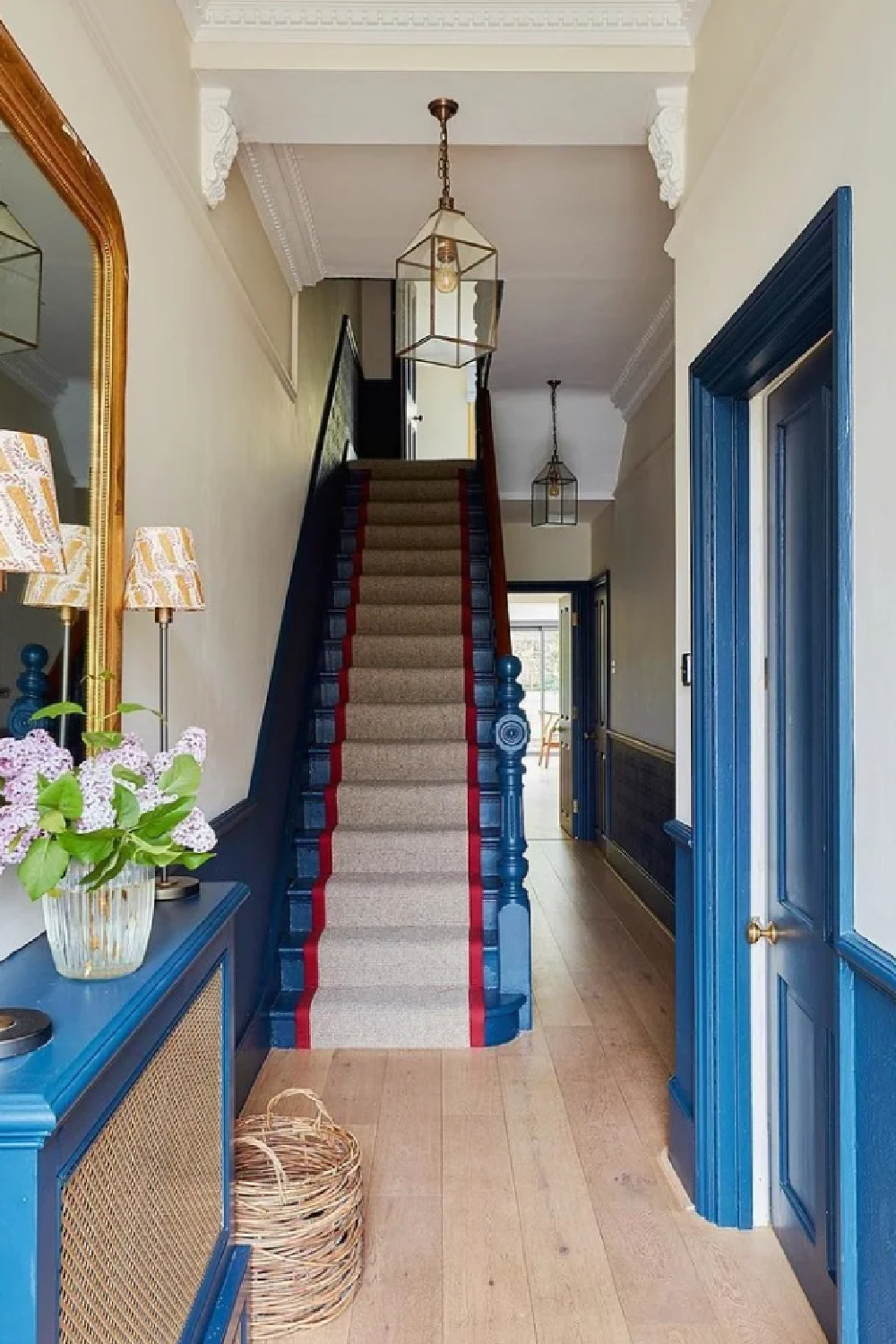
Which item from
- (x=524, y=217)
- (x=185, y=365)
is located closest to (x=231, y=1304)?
(x=185, y=365)

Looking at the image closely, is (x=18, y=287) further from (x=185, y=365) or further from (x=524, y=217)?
(x=524, y=217)

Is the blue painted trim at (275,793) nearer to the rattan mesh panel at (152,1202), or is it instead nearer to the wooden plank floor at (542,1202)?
the wooden plank floor at (542,1202)

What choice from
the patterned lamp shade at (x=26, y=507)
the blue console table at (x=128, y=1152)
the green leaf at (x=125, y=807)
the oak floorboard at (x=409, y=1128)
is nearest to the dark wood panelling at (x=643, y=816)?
the oak floorboard at (x=409, y=1128)

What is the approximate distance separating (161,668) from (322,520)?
12.0 ft

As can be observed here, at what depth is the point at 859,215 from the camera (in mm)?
1498

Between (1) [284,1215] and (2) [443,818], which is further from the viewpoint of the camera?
(2) [443,818]

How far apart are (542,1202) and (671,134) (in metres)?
2.92

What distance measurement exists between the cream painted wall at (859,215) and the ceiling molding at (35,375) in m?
1.30

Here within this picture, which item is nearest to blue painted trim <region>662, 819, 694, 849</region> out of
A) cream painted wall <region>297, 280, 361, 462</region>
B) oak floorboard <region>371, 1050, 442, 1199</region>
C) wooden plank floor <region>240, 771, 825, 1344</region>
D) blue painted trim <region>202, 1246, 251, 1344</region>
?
wooden plank floor <region>240, 771, 825, 1344</region>

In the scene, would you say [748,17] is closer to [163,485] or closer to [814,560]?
[814,560]

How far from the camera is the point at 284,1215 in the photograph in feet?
6.29

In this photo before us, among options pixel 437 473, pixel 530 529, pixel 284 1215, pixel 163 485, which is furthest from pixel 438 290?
Result: pixel 530 529

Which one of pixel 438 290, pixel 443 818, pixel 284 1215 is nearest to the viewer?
pixel 284 1215

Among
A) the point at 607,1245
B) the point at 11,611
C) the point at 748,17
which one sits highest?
the point at 748,17
